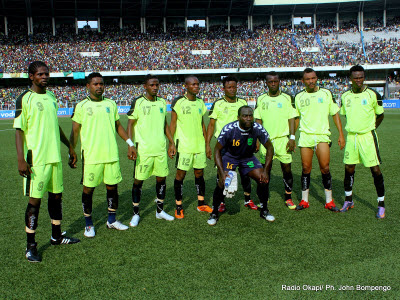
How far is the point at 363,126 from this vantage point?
5.77m

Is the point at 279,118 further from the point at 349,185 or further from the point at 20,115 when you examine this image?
the point at 20,115

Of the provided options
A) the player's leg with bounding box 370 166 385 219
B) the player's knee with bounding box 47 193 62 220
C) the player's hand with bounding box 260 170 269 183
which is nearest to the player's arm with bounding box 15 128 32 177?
the player's knee with bounding box 47 193 62 220

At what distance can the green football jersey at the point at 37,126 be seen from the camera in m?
4.28

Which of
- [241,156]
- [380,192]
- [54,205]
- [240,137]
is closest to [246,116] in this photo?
[240,137]

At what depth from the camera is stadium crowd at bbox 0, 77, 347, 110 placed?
4122 centimetres

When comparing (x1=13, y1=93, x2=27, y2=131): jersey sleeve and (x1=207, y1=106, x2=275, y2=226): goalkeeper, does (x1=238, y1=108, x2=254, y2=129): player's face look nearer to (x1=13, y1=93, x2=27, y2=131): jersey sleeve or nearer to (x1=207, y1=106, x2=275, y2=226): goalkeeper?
(x1=207, y1=106, x2=275, y2=226): goalkeeper

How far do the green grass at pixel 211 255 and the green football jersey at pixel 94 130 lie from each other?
3.92 feet

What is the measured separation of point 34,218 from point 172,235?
1.88 meters

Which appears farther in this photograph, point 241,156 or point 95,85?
point 241,156

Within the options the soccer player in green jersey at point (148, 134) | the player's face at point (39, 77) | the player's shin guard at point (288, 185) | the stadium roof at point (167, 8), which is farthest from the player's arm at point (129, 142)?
the stadium roof at point (167, 8)

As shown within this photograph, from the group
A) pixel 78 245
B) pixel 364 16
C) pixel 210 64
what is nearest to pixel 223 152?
pixel 78 245

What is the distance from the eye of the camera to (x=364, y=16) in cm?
5278

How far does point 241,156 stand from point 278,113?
121 centimetres

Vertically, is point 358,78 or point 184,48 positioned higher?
point 184,48
